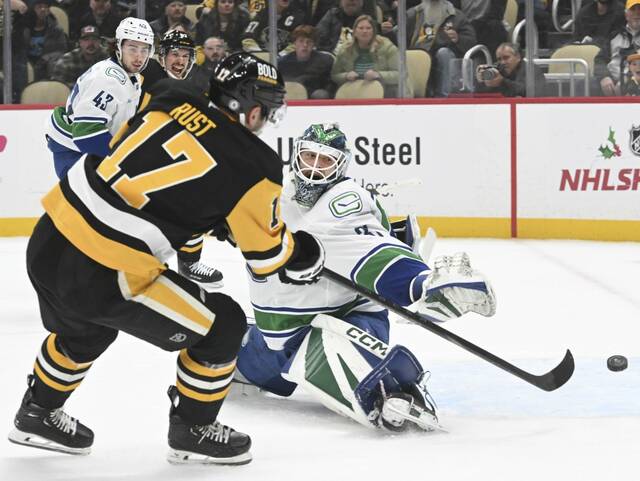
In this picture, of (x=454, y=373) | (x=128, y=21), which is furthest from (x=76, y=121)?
(x=454, y=373)

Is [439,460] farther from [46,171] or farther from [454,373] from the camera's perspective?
[46,171]

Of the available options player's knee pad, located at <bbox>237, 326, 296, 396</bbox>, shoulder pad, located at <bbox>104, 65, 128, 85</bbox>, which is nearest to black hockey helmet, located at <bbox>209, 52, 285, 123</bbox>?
player's knee pad, located at <bbox>237, 326, 296, 396</bbox>

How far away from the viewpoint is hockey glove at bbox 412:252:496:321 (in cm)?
312

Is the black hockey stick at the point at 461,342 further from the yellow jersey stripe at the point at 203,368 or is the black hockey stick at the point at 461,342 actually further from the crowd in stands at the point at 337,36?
the crowd in stands at the point at 337,36

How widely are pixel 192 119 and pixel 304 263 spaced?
0.44m

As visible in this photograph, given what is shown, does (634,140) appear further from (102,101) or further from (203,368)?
(203,368)

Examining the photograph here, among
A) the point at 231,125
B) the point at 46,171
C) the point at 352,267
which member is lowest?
the point at 46,171

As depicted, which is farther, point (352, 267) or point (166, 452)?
point (352, 267)

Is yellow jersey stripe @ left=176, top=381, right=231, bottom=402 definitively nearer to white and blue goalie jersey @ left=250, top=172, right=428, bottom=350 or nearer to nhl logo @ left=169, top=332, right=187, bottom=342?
nhl logo @ left=169, top=332, right=187, bottom=342

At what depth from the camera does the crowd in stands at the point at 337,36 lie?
7254 mm

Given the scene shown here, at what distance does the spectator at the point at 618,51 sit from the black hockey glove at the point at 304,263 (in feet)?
15.3

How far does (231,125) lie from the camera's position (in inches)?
106

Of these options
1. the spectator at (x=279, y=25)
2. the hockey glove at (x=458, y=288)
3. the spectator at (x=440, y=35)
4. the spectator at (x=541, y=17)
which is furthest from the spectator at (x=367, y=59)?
the hockey glove at (x=458, y=288)

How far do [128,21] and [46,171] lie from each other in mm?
2642
